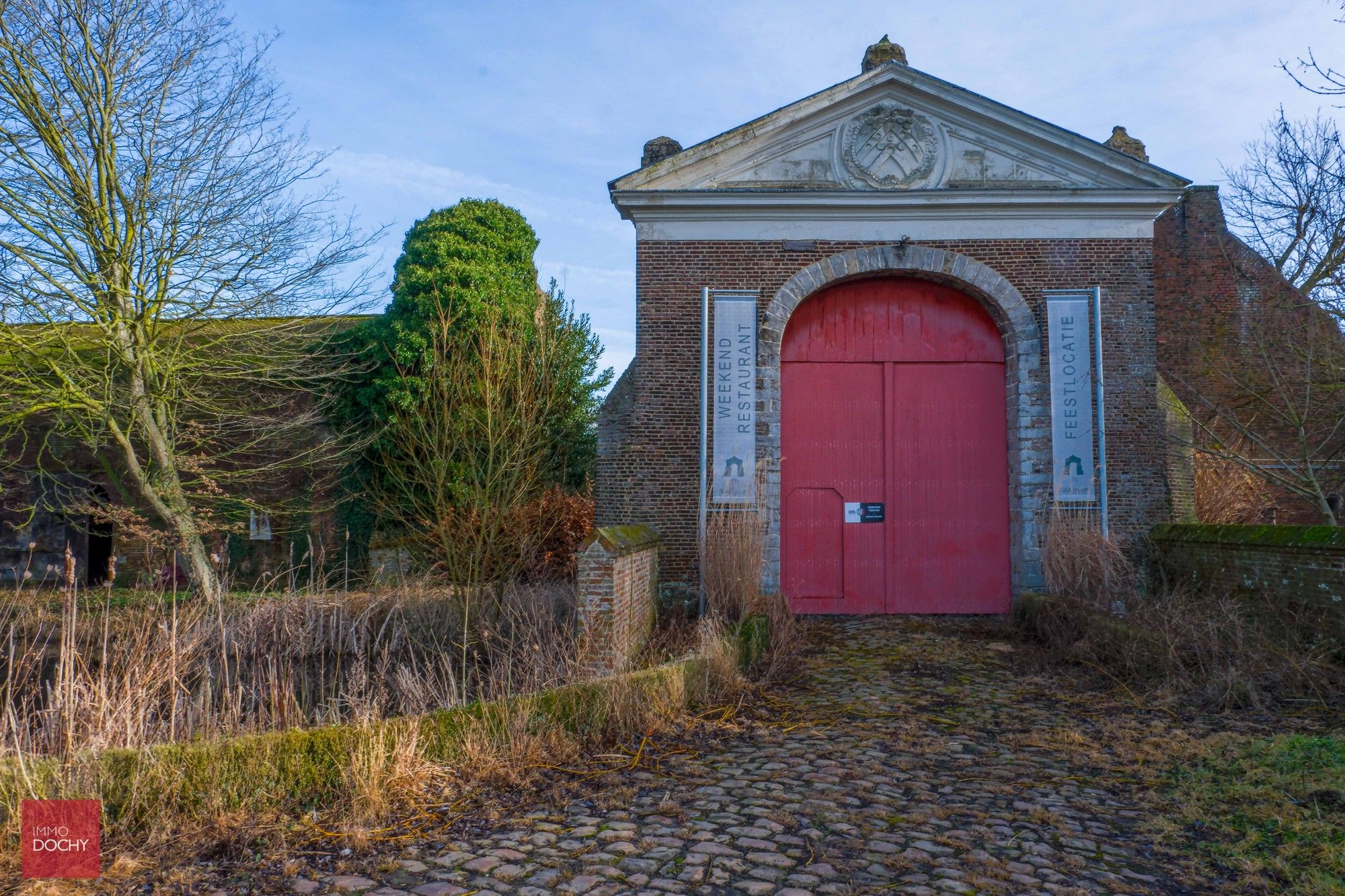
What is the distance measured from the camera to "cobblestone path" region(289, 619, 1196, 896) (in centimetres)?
365

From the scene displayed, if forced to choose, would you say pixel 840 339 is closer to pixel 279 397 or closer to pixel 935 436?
pixel 935 436

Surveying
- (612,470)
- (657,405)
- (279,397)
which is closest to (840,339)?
(657,405)

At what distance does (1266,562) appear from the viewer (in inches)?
322

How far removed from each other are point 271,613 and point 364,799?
16.6 ft

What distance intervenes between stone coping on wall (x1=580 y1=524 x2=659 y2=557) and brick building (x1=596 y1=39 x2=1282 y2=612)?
189 cm

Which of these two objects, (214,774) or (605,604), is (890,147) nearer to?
(605,604)

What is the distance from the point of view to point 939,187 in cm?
1152

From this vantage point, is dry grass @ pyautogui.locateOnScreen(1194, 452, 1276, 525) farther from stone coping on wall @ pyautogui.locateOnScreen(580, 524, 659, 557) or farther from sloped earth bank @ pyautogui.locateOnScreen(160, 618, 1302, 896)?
stone coping on wall @ pyautogui.locateOnScreen(580, 524, 659, 557)

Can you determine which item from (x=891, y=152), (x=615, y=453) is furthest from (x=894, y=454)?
(x=891, y=152)

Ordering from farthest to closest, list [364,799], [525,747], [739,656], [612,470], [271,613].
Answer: [612,470]
[271,613]
[739,656]
[525,747]
[364,799]

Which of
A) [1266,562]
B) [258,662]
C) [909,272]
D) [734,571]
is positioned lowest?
[258,662]

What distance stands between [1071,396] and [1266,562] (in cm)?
361

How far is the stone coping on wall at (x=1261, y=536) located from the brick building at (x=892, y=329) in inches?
58.8

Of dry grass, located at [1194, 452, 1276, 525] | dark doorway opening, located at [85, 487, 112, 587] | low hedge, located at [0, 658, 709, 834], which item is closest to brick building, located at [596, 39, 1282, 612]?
dry grass, located at [1194, 452, 1276, 525]
